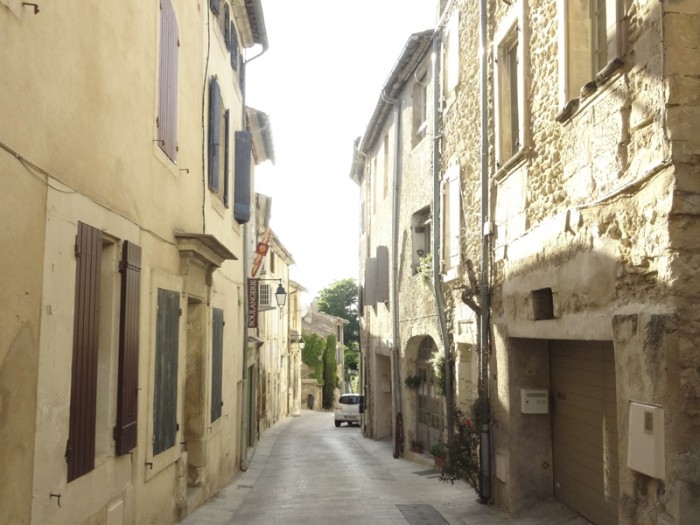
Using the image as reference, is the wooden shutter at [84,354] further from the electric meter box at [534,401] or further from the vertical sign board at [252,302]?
the vertical sign board at [252,302]

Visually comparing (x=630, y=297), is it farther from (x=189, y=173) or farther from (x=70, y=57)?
(x=189, y=173)

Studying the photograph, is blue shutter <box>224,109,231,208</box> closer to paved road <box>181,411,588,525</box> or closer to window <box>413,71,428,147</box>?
window <box>413,71,428,147</box>

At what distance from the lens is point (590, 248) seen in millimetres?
5867

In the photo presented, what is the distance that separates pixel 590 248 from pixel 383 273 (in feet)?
36.6

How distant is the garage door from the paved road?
309mm

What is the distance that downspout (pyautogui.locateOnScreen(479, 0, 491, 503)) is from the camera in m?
8.66

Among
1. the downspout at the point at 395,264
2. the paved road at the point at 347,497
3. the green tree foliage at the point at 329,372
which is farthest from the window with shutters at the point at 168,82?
the green tree foliage at the point at 329,372

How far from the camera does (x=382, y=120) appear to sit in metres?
17.7

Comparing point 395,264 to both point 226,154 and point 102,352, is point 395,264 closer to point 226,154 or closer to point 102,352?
point 226,154

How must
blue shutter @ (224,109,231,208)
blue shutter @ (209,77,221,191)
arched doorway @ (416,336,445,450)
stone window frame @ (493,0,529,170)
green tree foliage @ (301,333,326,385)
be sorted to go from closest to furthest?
stone window frame @ (493,0,529,170)
blue shutter @ (209,77,221,191)
blue shutter @ (224,109,231,208)
arched doorway @ (416,336,445,450)
green tree foliage @ (301,333,326,385)

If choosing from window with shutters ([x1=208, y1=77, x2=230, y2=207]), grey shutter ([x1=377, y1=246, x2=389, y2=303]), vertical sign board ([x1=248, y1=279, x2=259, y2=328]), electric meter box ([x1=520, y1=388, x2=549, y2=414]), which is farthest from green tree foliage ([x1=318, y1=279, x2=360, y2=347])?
electric meter box ([x1=520, y1=388, x2=549, y2=414])

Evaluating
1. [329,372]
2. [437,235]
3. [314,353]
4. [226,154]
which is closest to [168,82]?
[226,154]

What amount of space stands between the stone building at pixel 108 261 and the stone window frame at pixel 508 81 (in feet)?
11.3

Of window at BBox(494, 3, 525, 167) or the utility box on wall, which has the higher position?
window at BBox(494, 3, 525, 167)
